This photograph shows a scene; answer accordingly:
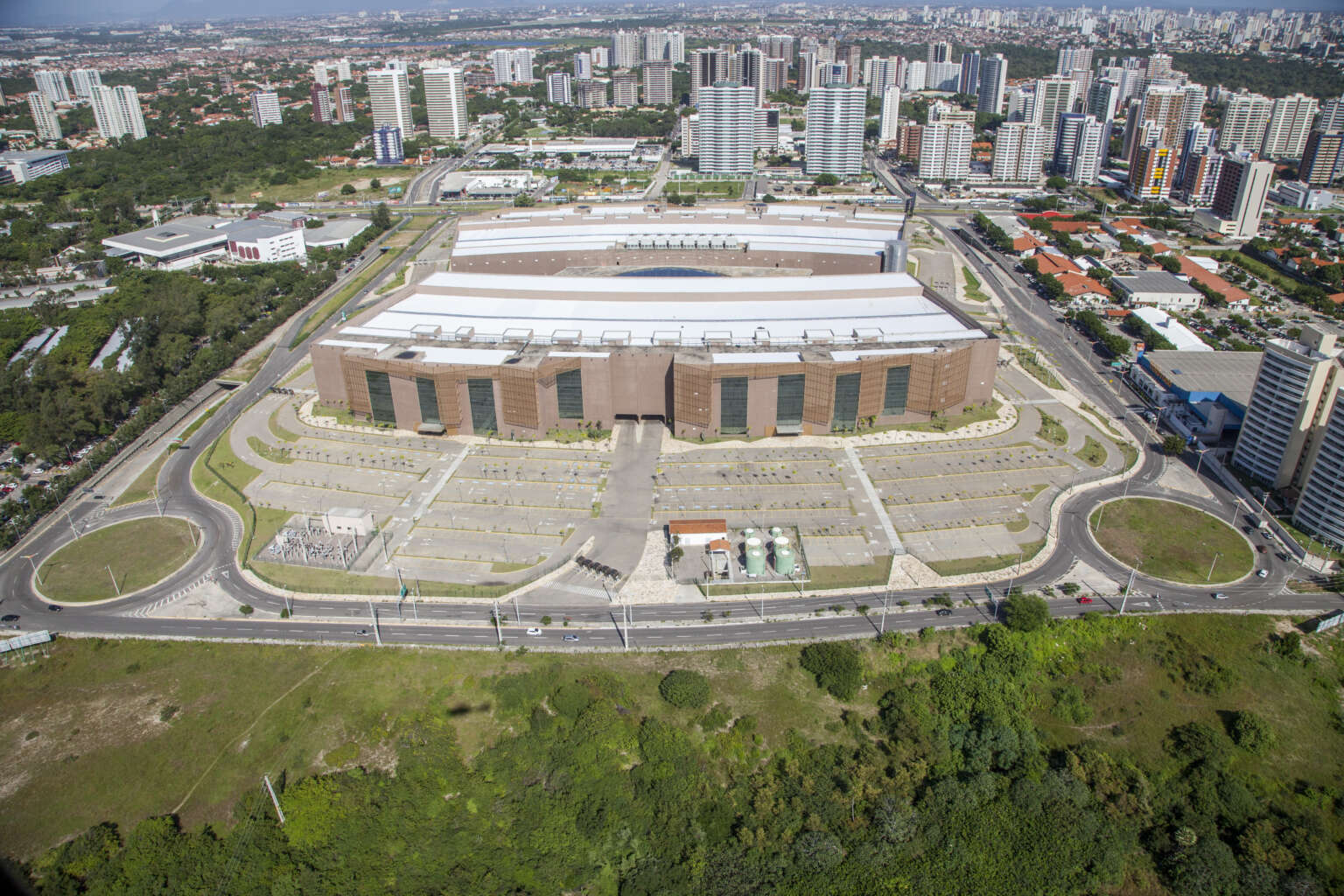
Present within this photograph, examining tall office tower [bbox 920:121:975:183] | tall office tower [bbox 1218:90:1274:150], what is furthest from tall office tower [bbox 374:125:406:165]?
tall office tower [bbox 1218:90:1274:150]

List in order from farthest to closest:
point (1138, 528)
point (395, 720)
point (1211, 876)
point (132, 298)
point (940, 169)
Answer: point (940, 169) < point (132, 298) < point (1138, 528) < point (395, 720) < point (1211, 876)

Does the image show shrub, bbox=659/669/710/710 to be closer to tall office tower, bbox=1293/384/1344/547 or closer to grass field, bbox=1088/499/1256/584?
grass field, bbox=1088/499/1256/584

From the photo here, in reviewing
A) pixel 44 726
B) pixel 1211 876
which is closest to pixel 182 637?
pixel 44 726

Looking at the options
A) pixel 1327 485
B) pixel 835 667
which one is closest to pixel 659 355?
pixel 835 667

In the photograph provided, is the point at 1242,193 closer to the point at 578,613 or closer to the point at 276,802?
the point at 578,613

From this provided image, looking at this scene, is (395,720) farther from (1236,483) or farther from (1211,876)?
(1236,483)

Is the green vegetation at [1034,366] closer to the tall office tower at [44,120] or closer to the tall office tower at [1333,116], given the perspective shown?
the tall office tower at [1333,116]
